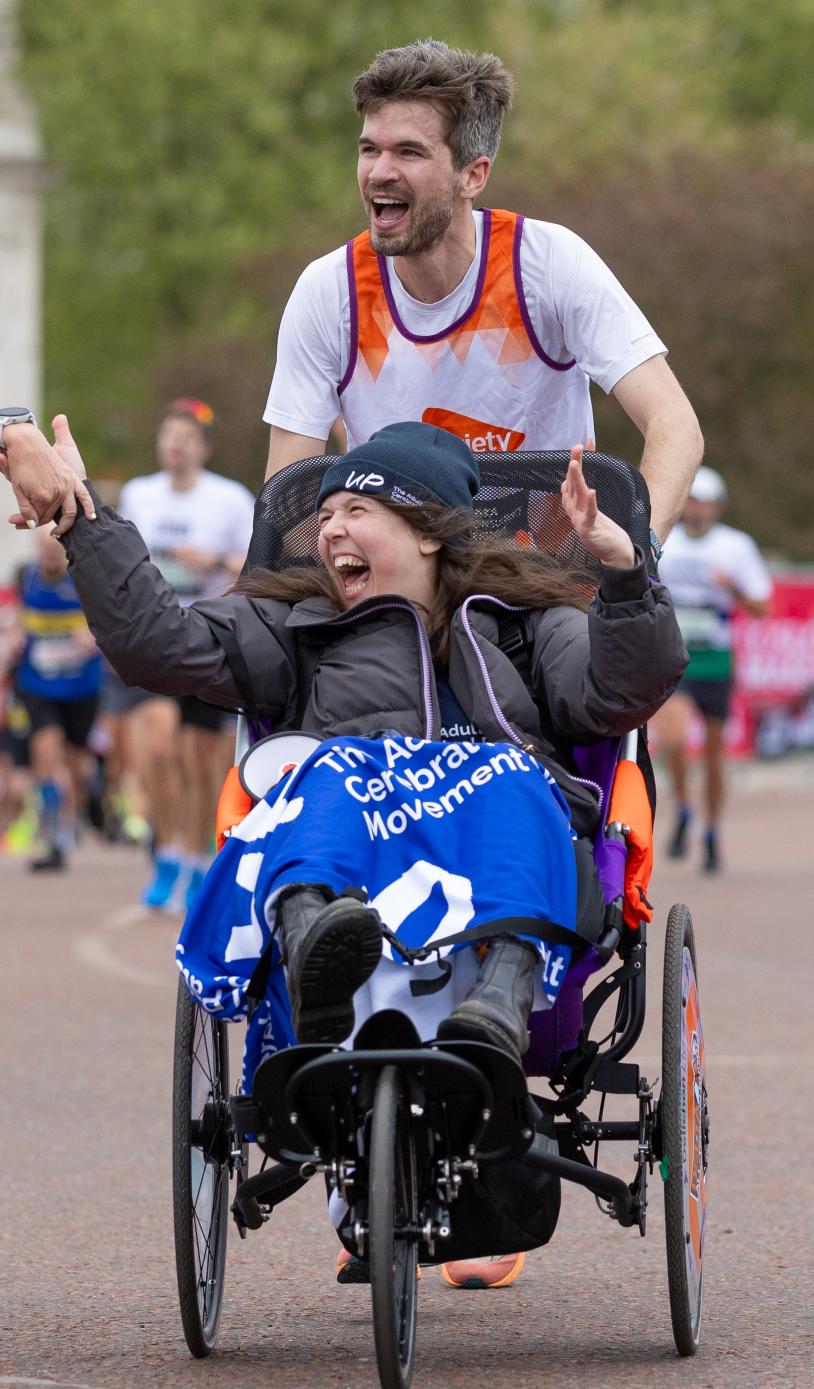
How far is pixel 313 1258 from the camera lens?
18.0ft

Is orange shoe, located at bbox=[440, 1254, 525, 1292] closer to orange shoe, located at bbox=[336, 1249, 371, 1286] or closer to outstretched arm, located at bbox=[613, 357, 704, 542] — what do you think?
orange shoe, located at bbox=[336, 1249, 371, 1286]

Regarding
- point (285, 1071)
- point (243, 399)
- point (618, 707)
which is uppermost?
point (618, 707)

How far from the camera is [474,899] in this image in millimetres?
4180

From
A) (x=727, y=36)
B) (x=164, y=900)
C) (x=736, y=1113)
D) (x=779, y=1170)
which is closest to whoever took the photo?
(x=779, y=1170)

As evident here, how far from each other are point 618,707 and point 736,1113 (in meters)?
2.98

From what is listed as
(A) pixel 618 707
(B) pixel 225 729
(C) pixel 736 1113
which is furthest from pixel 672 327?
(A) pixel 618 707

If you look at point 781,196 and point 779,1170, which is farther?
point 781,196

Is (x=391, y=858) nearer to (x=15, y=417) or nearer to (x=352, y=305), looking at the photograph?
(x=15, y=417)

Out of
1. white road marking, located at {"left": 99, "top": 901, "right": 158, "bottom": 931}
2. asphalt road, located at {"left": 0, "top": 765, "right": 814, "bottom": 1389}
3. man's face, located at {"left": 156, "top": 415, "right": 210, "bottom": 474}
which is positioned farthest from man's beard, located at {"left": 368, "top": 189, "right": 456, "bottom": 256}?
man's face, located at {"left": 156, "top": 415, "right": 210, "bottom": 474}

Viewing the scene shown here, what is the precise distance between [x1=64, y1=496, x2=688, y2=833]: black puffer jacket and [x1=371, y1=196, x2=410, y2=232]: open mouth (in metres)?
0.90

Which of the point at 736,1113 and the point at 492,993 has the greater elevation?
the point at 492,993

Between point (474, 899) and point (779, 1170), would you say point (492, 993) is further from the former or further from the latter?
point (779, 1170)

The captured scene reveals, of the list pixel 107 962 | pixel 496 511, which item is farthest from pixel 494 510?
pixel 107 962

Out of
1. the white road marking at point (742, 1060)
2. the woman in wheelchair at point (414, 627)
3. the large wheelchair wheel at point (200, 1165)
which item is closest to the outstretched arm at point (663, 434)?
the woman in wheelchair at point (414, 627)
